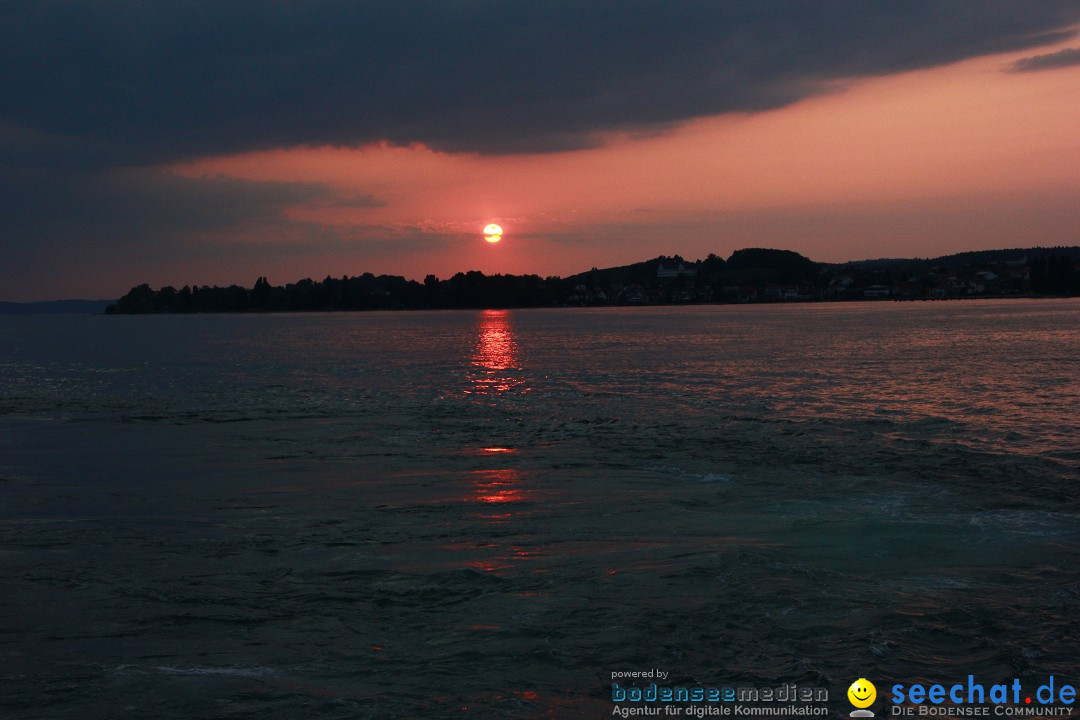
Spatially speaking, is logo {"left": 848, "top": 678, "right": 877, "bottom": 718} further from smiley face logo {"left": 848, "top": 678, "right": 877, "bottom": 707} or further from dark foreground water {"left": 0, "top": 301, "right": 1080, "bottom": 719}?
dark foreground water {"left": 0, "top": 301, "right": 1080, "bottom": 719}

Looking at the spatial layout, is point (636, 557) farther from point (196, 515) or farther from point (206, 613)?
point (196, 515)

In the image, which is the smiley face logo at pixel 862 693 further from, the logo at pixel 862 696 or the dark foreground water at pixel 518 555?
the dark foreground water at pixel 518 555

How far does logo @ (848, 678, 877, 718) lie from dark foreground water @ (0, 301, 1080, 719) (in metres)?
0.15

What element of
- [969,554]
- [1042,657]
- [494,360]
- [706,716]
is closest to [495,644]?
[706,716]

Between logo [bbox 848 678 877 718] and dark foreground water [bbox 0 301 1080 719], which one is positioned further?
dark foreground water [bbox 0 301 1080 719]

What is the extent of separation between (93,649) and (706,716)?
21.8 feet

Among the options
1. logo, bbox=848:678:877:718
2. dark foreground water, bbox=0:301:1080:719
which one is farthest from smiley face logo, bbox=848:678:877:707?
dark foreground water, bbox=0:301:1080:719

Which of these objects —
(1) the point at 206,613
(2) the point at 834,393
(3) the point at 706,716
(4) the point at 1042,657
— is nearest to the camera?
(3) the point at 706,716

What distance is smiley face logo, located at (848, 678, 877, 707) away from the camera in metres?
8.17

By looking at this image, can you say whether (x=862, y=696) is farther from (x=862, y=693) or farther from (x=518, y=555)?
(x=518, y=555)

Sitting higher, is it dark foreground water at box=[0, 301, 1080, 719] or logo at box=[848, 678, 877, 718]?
dark foreground water at box=[0, 301, 1080, 719]

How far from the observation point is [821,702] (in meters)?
8.21

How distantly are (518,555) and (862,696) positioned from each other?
5.79 m

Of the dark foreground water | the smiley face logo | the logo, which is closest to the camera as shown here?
the logo
